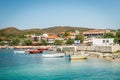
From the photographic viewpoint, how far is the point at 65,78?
3084 cm

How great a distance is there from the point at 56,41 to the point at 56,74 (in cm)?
8225

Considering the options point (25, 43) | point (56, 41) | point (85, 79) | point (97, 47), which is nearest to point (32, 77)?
point (85, 79)

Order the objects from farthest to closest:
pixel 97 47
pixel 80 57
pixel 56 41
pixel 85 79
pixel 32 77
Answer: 1. pixel 56 41
2. pixel 97 47
3. pixel 80 57
4. pixel 32 77
5. pixel 85 79

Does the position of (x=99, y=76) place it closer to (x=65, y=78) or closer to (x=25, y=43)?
(x=65, y=78)

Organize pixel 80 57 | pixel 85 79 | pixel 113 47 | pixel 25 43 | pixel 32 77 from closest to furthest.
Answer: pixel 85 79, pixel 32 77, pixel 80 57, pixel 113 47, pixel 25 43

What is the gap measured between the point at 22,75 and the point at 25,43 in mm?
92345

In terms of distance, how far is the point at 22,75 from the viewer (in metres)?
33.2

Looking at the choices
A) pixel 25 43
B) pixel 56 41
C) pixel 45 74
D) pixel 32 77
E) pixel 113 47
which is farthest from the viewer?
pixel 25 43

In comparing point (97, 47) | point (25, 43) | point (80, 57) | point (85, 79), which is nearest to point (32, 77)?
point (85, 79)

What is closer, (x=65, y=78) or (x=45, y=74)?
(x=65, y=78)

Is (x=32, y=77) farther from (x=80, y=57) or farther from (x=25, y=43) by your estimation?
(x=25, y=43)

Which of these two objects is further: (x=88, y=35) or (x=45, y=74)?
(x=88, y=35)

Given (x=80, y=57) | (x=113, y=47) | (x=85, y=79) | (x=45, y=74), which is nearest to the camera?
(x=85, y=79)

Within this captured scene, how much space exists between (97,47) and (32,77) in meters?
40.3
